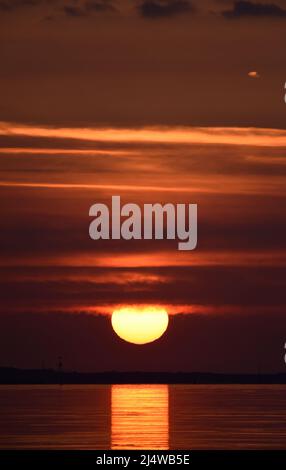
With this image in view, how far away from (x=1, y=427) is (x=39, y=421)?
18576 millimetres

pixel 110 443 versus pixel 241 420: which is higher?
pixel 241 420

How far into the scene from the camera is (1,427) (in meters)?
158

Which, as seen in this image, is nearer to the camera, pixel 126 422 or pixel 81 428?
pixel 81 428
